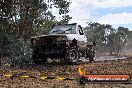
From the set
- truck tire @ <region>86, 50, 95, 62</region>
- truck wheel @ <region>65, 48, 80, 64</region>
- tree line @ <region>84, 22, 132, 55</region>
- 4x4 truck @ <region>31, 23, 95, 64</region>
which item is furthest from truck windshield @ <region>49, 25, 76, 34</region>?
tree line @ <region>84, 22, 132, 55</region>

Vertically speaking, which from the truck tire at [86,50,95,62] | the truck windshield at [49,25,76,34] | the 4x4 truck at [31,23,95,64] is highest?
the truck windshield at [49,25,76,34]

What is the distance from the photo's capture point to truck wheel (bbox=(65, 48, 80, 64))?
576 inches

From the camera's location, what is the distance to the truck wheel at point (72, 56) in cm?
1462

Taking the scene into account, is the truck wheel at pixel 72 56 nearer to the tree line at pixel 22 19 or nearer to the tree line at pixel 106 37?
the tree line at pixel 22 19

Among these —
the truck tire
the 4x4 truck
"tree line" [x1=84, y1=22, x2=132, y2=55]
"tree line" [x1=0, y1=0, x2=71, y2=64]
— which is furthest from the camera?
"tree line" [x1=84, y1=22, x2=132, y2=55]

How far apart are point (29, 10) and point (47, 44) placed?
11.1m


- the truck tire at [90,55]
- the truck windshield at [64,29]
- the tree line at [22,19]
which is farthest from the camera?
the tree line at [22,19]

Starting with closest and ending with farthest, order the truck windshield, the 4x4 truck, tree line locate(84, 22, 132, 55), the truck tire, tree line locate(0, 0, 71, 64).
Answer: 1. the 4x4 truck
2. the truck windshield
3. the truck tire
4. tree line locate(0, 0, 71, 64)
5. tree line locate(84, 22, 132, 55)

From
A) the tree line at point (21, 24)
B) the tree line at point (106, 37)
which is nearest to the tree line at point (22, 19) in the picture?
the tree line at point (21, 24)

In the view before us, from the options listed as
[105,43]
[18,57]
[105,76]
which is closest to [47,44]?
[18,57]

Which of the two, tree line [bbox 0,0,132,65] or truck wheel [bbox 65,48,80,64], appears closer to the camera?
truck wheel [bbox 65,48,80,64]

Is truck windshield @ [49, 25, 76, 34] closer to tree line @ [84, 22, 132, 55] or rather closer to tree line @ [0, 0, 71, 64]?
tree line @ [0, 0, 71, 64]

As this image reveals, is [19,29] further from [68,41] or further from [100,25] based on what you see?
[100,25]

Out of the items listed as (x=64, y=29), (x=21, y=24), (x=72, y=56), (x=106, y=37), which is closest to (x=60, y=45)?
(x=72, y=56)
